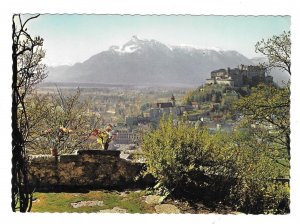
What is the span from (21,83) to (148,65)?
5.58 feet

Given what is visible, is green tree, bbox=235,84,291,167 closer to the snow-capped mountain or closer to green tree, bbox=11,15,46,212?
the snow-capped mountain

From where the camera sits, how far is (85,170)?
8.62m

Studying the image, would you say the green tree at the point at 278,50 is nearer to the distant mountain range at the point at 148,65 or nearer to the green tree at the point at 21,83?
the distant mountain range at the point at 148,65

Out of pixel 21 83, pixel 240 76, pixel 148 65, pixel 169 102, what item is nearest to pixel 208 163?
pixel 169 102

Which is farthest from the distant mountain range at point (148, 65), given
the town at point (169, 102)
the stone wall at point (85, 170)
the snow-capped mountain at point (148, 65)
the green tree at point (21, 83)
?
the stone wall at point (85, 170)

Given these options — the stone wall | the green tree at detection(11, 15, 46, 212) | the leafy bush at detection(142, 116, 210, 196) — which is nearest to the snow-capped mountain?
the green tree at detection(11, 15, 46, 212)

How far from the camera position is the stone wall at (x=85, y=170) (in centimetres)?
859

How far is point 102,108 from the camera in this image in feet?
27.5

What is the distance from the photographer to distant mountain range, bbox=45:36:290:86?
26.6 feet

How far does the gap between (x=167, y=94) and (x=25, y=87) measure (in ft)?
6.20

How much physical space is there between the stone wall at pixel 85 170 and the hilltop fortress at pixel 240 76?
1.59 m
